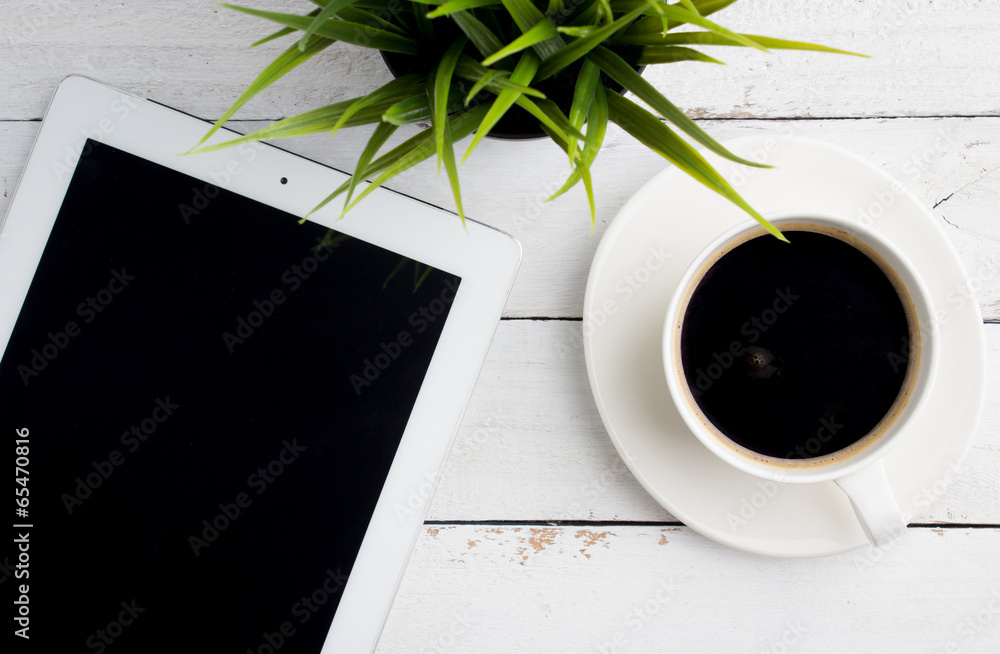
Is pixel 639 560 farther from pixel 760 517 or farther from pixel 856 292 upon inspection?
pixel 856 292

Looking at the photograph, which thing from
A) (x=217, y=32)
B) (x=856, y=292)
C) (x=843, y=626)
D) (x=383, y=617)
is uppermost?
(x=217, y=32)

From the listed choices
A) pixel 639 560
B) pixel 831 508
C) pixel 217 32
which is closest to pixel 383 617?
pixel 639 560

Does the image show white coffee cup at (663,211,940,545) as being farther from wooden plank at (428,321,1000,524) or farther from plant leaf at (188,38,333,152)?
plant leaf at (188,38,333,152)

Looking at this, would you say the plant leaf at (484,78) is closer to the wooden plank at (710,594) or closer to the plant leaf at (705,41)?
the plant leaf at (705,41)

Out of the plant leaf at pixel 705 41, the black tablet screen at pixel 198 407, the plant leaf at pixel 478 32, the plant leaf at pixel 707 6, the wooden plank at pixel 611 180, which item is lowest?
the black tablet screen at pixel 198 407

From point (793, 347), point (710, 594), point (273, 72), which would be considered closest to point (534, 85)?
point (273, 72)

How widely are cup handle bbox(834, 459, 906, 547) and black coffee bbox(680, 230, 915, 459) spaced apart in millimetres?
28

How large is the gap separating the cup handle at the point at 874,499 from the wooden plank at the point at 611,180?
23cm

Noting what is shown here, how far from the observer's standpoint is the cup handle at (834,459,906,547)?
45 centimetres

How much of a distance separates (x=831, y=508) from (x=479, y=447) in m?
0.28

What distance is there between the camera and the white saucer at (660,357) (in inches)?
19.6

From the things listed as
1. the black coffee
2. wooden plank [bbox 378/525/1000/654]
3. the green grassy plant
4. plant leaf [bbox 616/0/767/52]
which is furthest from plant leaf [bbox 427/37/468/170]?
wooden plank [bbox 378/525/1000/654]

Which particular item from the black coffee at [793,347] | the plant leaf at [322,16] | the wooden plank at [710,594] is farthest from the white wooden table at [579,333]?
the plant leaf at [322,16]

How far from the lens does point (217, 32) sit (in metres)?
0.55
